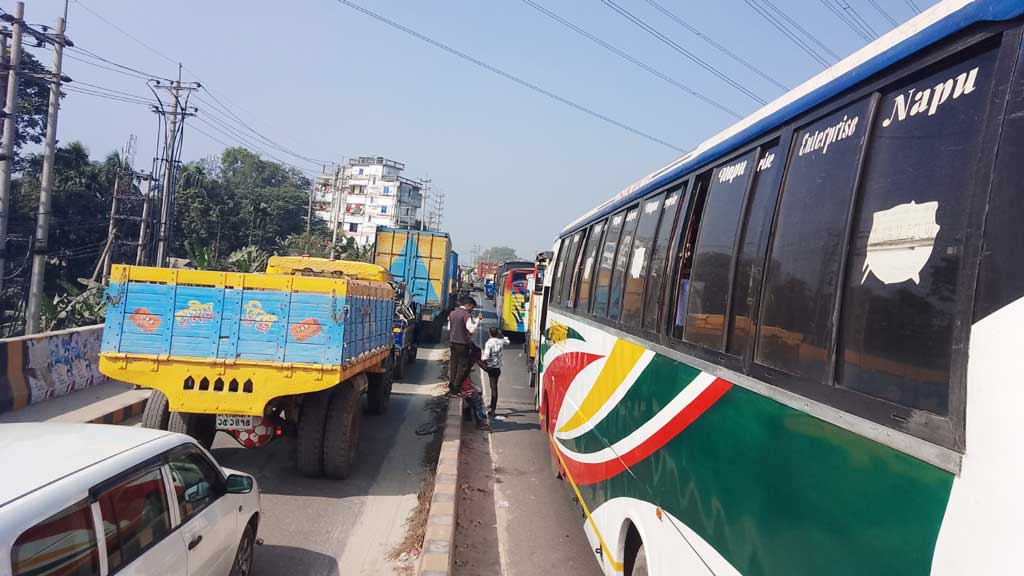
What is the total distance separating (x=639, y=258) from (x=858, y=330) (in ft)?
9.05

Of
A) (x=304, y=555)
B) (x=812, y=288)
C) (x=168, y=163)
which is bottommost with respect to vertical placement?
(x=304, y=555)

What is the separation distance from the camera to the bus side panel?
169 cm

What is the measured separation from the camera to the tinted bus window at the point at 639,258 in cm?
456

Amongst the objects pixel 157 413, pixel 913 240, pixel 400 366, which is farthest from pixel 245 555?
pixel 400 366

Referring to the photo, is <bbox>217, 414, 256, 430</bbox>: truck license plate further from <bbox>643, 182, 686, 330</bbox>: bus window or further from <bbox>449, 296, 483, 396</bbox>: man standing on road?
<bbox>643, 182, 686, 330</bbox>: bus window

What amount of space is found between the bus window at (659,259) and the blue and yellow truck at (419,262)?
1817 cm

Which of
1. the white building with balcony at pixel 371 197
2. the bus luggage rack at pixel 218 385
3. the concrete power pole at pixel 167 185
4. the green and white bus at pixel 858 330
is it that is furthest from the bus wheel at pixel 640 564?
the white building with balcony at pixel 371 197

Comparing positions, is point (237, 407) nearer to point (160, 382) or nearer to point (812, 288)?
point (160, 382)

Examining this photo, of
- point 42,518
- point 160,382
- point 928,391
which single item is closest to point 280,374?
point 160,382

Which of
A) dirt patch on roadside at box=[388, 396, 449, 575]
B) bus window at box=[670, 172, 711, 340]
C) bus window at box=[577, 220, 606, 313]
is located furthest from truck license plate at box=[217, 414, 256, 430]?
bus window at box=[670, 172, 711, 340]

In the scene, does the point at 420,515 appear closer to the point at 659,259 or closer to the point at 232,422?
the point at 232,422

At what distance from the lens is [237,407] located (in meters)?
6.64

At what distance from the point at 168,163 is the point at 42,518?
26.4m

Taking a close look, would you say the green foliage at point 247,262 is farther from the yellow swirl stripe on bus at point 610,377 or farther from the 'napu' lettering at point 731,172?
the 'napu' lettering at point 731,172
